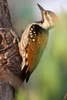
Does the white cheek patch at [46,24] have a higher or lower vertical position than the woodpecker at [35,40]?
higher

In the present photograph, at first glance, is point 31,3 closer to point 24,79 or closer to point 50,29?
point 50,29

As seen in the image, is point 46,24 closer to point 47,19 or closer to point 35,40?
point 47,19

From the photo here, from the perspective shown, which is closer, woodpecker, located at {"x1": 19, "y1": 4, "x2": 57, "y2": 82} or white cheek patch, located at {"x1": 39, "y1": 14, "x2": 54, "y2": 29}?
woodpecker, located at {"x1": 19, "y1": 4, "x2": 57, "y2": 82}

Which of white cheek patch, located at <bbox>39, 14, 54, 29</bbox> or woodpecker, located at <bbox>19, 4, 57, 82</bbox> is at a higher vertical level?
white cheek patch, located at <bbox>39, 14, 54, 29</bbox>

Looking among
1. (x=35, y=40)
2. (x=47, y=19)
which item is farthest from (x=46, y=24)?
(x=35, y=40)

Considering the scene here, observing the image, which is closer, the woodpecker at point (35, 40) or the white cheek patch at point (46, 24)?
the woodpecker at point (35, 40)
